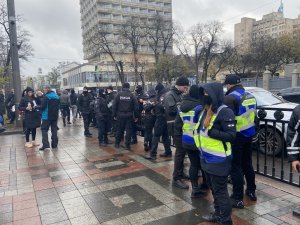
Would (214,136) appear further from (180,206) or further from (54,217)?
(54,217)

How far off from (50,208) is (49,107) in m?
4.67

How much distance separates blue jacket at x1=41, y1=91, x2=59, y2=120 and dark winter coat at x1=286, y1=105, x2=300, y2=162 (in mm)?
6874

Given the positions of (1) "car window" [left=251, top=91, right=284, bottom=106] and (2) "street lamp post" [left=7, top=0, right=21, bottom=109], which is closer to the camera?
(1) "car window" [left=251, top=91, right=284, bottom=106]

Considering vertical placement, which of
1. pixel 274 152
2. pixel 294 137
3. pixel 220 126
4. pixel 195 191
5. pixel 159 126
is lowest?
pixel 195 191

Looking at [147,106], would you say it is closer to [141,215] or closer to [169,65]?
[141,215]

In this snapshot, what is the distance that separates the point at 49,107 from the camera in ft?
27.5

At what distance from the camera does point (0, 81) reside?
16391 millimetres

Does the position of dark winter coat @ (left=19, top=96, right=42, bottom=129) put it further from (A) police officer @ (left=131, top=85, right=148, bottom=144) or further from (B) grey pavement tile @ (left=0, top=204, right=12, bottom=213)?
(B) grey pavement tile @ (left=0, top=204, right=12, bottom=213)

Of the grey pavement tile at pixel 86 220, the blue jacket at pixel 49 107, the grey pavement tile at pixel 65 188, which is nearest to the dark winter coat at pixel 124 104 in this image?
the blue jacket at pixel 49 107

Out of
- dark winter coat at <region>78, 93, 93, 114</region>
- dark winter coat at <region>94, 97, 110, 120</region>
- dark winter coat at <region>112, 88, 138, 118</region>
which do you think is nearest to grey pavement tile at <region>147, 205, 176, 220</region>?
dark winter coat at <region>112, 88, 138, 118</region>

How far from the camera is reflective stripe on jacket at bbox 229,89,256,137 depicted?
12.8 ft

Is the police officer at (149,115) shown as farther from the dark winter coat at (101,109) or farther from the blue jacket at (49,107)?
the blue jacket at (49,107)

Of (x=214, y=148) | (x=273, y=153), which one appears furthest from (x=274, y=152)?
(x=214, y=148)

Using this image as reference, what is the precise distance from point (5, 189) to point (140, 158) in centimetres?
293
